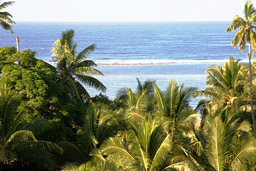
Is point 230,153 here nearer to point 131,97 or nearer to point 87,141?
point 87,141

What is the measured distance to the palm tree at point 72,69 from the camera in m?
23.5

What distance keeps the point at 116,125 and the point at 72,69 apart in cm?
725

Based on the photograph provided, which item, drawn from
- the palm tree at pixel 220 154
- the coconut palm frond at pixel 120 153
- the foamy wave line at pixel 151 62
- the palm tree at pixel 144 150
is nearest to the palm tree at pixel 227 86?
the palm tree at pixel 220 154

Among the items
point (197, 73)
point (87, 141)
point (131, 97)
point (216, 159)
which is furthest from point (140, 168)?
point (197, 73)

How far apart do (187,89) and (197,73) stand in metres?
55.2

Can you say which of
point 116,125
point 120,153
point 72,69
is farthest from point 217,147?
point 72,69

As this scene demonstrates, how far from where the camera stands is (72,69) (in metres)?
24.2

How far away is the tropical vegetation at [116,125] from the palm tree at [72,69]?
0.06m

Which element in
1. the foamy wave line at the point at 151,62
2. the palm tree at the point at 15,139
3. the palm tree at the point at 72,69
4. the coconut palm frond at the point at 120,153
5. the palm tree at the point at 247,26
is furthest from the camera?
the foamy wave line at the point at 151,62

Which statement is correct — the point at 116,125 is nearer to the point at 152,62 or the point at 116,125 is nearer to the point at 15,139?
the point at 15,139

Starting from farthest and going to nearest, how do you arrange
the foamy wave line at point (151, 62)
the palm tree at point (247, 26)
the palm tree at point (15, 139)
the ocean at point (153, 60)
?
the foamy wave line at point (151, 62), the ocean at point (153, 60), the palm tree at point (247, 26), the palm tree at point (15, 139)

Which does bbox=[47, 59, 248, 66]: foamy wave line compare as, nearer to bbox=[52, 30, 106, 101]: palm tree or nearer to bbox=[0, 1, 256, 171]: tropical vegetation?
bbox=[52, 30, 106, 101]: palm tree

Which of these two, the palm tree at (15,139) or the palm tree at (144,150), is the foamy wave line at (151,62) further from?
the palm tree at (144,150)

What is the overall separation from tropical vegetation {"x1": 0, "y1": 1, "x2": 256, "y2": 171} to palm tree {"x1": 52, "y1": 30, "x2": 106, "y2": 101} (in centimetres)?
6
